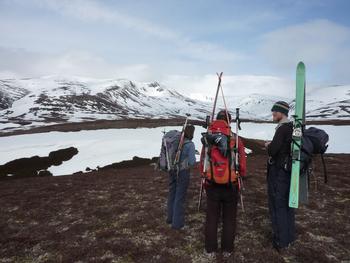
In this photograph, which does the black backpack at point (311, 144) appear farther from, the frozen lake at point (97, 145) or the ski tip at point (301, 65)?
the frozen lake at point (97, 145)

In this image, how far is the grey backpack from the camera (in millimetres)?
10844

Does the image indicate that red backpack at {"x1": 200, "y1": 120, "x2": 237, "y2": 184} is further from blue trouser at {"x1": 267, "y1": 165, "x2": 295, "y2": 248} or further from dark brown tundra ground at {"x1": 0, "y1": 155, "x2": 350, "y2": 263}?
dark brown tundra ground at {"x1": 0, "y1": 155, "x2": 350, "y2": 263}

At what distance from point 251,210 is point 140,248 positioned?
522 centimetres

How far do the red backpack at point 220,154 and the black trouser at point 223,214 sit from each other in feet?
1.15

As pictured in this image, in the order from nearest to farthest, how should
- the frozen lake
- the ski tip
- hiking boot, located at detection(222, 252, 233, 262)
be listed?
hiking boot, located at detection(222, 252, 233, 262) → the ski tip → the frozen lake

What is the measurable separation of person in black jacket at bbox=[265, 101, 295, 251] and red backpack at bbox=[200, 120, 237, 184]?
1.17 metres

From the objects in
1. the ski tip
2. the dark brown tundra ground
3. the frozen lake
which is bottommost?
the dark brown tundra ground

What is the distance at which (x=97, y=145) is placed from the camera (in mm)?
36719

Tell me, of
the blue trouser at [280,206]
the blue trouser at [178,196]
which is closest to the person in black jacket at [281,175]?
the blue trouser at [280,206]

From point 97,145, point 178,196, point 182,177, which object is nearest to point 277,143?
point 182,177

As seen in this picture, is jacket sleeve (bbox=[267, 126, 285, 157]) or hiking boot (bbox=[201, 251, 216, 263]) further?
hiking boot (bbox=[201, 251, 216, 263])

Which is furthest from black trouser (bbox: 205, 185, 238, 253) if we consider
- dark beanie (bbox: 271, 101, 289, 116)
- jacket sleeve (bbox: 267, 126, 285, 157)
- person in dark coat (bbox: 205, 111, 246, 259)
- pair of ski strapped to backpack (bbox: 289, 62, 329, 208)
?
dark beanie (bbox: 271, 101, 289, 116)

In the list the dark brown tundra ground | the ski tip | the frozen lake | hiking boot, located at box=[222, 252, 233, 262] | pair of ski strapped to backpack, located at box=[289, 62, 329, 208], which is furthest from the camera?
the frozen lake

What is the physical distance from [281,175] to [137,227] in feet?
18.1
